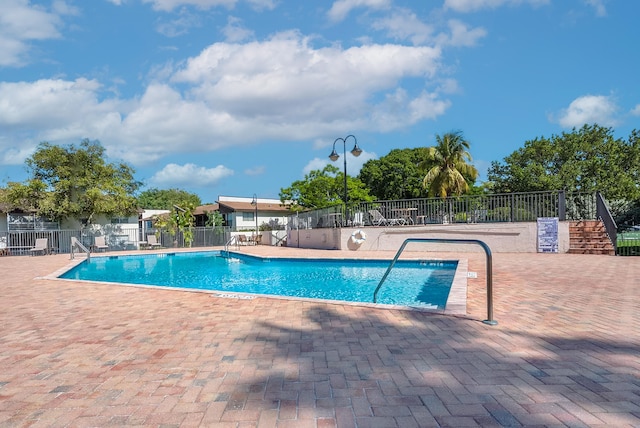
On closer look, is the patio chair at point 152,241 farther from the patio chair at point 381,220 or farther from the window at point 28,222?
the patio chair at point 381,220

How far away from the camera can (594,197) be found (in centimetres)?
1404

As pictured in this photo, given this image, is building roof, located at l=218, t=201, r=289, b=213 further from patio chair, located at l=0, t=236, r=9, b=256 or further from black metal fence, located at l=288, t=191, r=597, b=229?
black metal fence, located at l=288, t=191, r=597, b=229

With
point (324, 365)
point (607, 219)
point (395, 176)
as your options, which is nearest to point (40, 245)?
point (324, 365)

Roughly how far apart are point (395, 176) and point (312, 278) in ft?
100

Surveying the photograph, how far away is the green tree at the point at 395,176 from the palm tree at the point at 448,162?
1211 cm

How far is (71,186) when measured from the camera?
22.9m

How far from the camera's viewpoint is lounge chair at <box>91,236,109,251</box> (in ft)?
72.5

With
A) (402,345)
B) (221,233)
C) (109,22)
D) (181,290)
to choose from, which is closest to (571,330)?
(402,345)

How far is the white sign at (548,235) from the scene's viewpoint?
13758mm

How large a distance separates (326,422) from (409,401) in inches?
23.5

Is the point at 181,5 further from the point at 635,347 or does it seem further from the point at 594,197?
the point at 594,197

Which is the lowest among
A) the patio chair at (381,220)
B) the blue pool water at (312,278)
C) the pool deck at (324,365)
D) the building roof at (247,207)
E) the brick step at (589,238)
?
the blue pool water at (312,278)

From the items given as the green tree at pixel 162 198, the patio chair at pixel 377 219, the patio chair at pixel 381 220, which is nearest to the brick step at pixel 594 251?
the patio chair at pixel 381 220

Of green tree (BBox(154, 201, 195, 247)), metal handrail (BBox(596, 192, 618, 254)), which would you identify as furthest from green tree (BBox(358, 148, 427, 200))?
metal handrail (BBox(596, 192, 618, 254))
